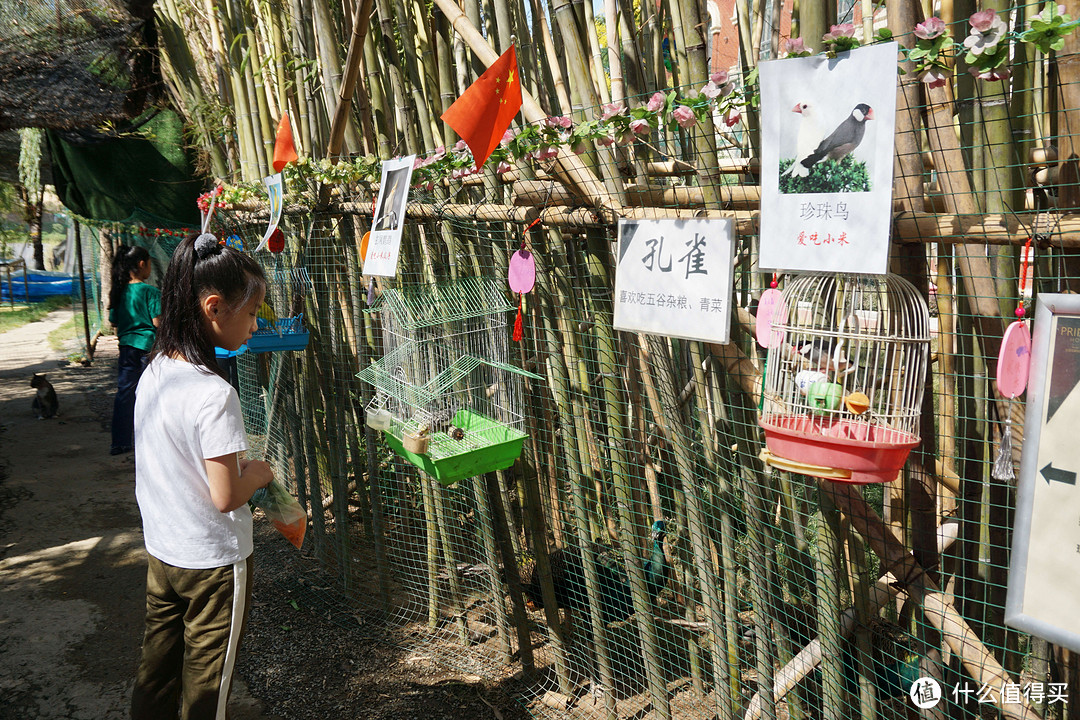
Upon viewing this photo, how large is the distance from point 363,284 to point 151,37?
9.87ft

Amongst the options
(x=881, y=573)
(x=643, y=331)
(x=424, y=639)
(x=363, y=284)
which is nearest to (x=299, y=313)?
(x=363, y=284)

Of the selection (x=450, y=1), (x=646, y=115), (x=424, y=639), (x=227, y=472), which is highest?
(x=450, y=1)

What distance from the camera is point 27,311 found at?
15.1m

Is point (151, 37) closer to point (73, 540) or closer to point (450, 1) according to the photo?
point (73, 540)

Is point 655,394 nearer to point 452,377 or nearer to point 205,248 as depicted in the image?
point 452,377

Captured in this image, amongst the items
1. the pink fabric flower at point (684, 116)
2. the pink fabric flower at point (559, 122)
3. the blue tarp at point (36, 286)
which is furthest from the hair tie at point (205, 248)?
the blue tarp at point (36, 286)

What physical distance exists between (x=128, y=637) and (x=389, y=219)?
2.14 m

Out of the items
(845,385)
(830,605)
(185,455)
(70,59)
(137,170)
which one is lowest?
(830,605)

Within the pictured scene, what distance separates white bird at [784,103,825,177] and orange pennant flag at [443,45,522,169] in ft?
2.49

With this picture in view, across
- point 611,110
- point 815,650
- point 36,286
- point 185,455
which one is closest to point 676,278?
point 611,110

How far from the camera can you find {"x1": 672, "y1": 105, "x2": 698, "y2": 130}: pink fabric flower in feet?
4.91

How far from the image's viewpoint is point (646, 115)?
1.57 meters

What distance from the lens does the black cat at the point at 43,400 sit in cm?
626

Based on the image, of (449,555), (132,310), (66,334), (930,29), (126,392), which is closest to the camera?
(930,29)
